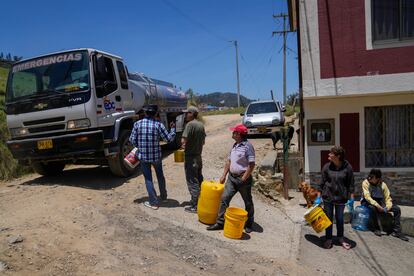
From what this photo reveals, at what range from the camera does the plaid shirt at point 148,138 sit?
6.59 metres

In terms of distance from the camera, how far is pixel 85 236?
538 cm

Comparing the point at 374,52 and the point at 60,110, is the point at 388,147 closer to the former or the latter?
the point at 374,52

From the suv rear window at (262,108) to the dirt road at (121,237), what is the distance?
8450mm

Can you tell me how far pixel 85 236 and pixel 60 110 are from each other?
295cm

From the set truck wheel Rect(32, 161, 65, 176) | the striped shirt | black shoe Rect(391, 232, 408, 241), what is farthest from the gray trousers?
truck wheel Rect(32, 161, 65, 176)

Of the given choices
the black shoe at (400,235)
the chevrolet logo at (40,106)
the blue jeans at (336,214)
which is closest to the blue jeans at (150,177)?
the chevrolet logo at (40,106)

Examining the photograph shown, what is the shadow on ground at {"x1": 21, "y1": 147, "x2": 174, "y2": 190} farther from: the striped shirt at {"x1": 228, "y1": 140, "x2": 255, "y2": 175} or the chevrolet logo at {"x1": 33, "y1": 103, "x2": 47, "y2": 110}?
the striped shirt at {"x1": 228, "y1": 140, "x2": 255, "y2": 175}

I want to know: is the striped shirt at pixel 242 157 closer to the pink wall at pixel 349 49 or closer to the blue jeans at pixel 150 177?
the blue jeans at pixel 150 177

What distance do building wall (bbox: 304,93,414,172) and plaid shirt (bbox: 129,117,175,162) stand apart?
3.58 metres

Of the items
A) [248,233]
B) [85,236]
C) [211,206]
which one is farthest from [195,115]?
[85,236]

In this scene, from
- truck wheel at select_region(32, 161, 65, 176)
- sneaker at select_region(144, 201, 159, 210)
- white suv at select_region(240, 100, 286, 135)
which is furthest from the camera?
white suv at select_region(240, 100, 286, 135)

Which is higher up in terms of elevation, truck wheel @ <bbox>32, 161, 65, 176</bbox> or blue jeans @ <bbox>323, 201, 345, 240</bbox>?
truck wheel @ <bbox>32, 161, 65, 176</bbox>

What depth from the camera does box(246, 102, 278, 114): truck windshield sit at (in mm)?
16000

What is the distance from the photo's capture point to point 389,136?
27.6 ft
